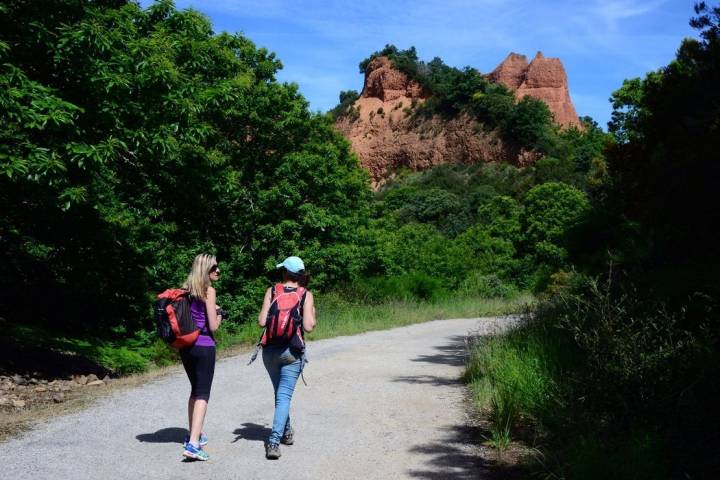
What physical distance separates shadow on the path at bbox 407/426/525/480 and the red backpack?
1.46 m

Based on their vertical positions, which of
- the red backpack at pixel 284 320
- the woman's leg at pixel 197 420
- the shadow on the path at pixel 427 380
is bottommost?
the shadow on the path at pixel 427 380

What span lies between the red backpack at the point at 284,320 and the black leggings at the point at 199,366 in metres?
0.50

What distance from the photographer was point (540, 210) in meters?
50.9

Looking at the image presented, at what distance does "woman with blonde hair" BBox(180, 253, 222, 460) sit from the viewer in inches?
221

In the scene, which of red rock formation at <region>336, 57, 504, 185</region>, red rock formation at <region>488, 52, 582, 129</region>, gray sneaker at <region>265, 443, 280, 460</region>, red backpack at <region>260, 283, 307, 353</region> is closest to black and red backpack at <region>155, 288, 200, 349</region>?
red backpack at <region>260, 283, 307, 353</region>

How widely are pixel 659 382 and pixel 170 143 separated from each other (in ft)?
26.2

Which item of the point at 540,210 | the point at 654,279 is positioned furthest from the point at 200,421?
the point at 540,210

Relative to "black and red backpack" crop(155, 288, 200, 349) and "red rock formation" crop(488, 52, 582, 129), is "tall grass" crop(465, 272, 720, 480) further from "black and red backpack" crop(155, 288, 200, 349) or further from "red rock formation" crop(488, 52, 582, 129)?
"red rock formation" crop(488, 52, 582, 129)

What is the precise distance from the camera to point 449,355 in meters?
13.0

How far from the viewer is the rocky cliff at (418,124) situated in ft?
349

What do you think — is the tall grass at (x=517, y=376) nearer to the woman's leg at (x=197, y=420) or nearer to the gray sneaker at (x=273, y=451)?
the gray sneaker at (x=273, y=451)

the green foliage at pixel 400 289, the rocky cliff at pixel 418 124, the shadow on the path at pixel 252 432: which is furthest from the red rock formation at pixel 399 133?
the shadow on the path at pixel 252 432

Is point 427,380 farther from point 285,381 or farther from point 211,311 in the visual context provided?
point 211,311

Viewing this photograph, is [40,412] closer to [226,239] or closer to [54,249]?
[54,249]
